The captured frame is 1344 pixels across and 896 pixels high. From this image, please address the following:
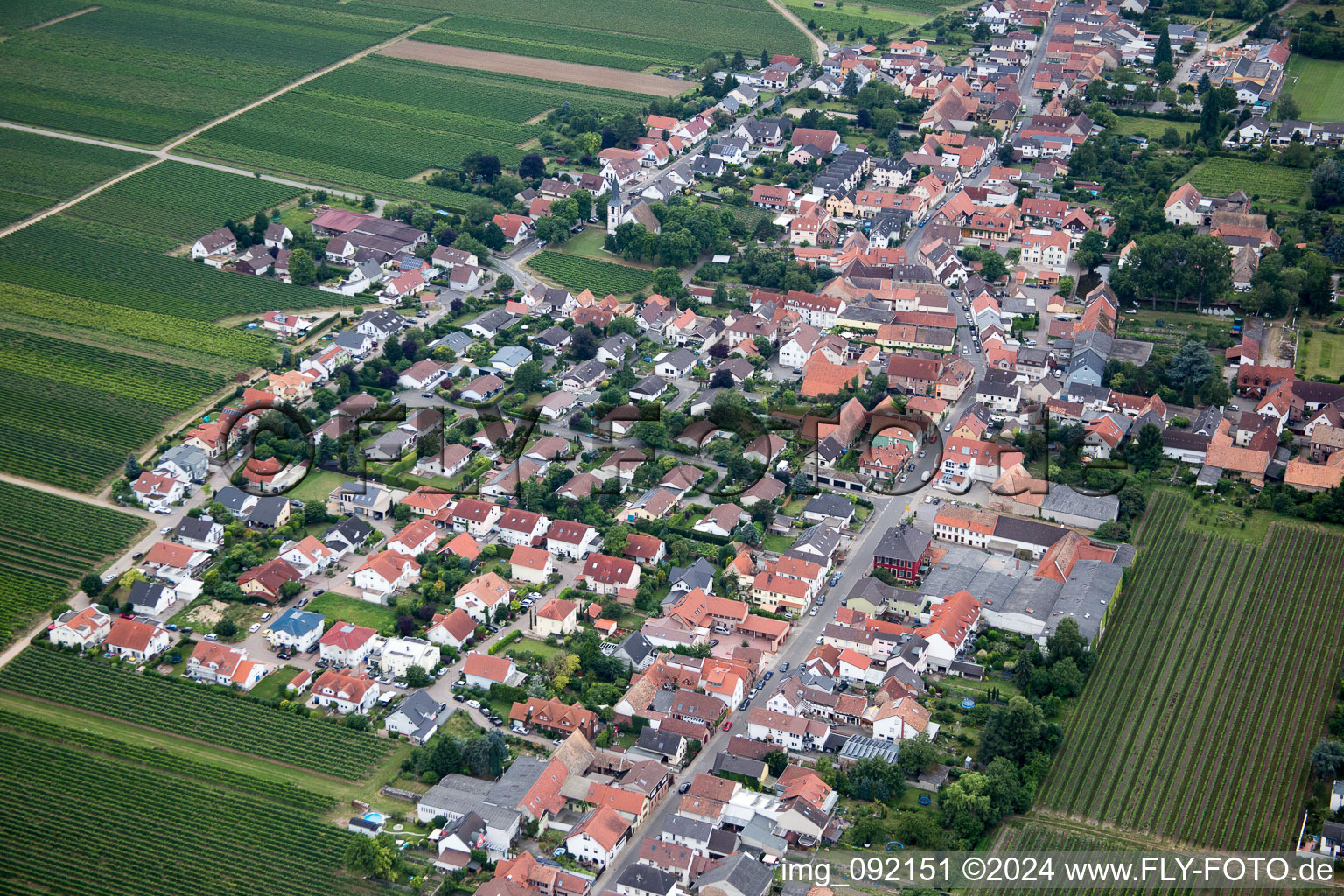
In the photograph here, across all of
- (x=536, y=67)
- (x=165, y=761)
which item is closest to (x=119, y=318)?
(x=165, y=761)

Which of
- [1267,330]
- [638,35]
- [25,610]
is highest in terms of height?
[638,35]

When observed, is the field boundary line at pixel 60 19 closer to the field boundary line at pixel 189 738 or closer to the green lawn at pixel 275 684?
the field boundary line at pixel 189 738

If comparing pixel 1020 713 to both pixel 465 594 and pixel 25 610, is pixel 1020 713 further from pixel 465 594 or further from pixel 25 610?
pixel 25 610

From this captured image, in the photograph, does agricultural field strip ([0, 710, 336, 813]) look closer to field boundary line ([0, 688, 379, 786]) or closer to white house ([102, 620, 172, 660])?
field boundary line ([0, 688, 379, 786])

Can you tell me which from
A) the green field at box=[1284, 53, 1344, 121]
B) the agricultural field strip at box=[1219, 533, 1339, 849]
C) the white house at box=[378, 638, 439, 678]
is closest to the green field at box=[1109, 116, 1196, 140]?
the green field at box=[1284, 53, 1344, 121]

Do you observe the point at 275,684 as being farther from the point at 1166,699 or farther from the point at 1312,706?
the point at 1312,706

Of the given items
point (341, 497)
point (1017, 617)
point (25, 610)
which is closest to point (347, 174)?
point (341, 497)

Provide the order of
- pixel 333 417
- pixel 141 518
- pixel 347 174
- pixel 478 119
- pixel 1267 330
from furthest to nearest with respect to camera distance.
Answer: pixel 478 119, pixel 347 174, pixel 1267 330, pixel 333 417, pixel 141 518

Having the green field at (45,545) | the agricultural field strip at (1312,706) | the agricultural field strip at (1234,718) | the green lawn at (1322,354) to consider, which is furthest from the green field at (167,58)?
the agricultural field strip at (1312,706)
